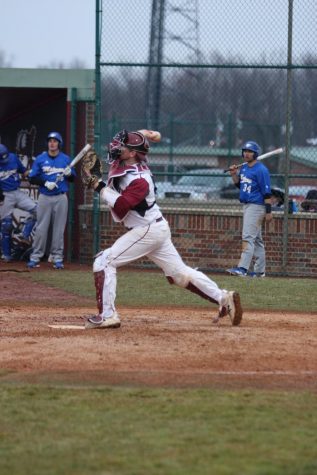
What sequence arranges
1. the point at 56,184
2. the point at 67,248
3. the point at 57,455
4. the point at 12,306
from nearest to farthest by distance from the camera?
the point at 57,455, the point at 12,306, the point at 56,184, the point at 67,248

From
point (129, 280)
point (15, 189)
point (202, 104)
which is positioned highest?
point (202, 104)

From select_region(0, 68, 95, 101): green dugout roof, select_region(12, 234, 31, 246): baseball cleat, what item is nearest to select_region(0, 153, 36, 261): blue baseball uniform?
select_region(12, 234, 31, 246): baseball cleat

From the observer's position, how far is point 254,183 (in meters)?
15.0

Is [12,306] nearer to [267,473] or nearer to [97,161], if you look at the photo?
[97,161]

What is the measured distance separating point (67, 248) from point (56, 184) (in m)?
1.64

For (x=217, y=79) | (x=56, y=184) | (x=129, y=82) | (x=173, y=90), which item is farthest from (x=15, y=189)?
(x=217, y=79)

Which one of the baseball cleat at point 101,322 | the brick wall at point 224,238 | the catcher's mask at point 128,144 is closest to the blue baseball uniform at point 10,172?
the brick wall at point 224,238

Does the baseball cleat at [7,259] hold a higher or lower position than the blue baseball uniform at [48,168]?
lower

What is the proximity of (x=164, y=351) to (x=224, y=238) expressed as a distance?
8.24m

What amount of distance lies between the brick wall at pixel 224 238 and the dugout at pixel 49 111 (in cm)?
102

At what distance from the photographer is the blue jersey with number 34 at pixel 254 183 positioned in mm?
14930

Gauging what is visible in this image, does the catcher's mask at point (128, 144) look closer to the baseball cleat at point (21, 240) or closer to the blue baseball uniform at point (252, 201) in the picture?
the blue baseball uniform at point (252, 201)

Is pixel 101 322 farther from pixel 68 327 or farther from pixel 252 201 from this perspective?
pixel 252 201

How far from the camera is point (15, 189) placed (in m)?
16.7
